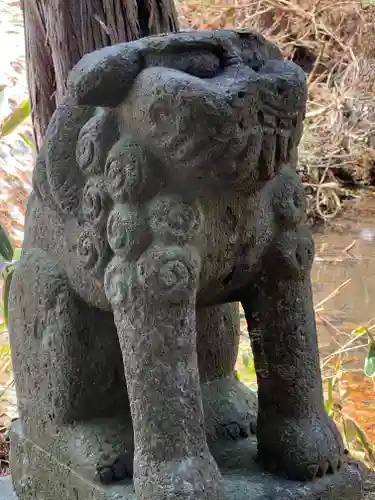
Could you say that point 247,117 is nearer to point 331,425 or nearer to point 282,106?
point 282,106

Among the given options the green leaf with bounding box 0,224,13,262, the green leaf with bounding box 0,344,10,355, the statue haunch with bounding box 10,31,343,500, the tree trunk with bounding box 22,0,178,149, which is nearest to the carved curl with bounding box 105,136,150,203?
the statue haunch with bounding box 10,31,343,500

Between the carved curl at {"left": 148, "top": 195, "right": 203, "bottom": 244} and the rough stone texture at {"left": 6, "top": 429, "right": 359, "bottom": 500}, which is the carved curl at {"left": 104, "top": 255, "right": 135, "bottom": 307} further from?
the rough stone texture at {"left": 6, "top": 429, "right": 359, "bottom": 500}

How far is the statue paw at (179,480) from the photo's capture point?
854 millimetres

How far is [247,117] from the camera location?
838mm

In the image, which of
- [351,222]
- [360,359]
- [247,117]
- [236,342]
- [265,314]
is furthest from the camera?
[351,222]

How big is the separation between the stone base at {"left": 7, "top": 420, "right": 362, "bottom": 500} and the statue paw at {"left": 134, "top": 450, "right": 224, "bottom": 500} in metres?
0.06

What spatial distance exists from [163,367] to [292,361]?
199 mm

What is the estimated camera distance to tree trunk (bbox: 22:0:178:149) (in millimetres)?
1251

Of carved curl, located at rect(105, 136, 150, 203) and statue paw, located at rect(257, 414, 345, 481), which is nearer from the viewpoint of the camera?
carved curl, located at rect(105, 136, 150, 203)

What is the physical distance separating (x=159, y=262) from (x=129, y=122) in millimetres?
165

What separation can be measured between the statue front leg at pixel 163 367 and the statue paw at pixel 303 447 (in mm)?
135

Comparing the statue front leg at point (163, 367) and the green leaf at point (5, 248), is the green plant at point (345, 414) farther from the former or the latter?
the statue front leg at point (163, 367)

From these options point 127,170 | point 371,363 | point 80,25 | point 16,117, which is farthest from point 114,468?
point 16,117

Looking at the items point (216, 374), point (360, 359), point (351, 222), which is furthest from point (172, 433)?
point (351, 222)
